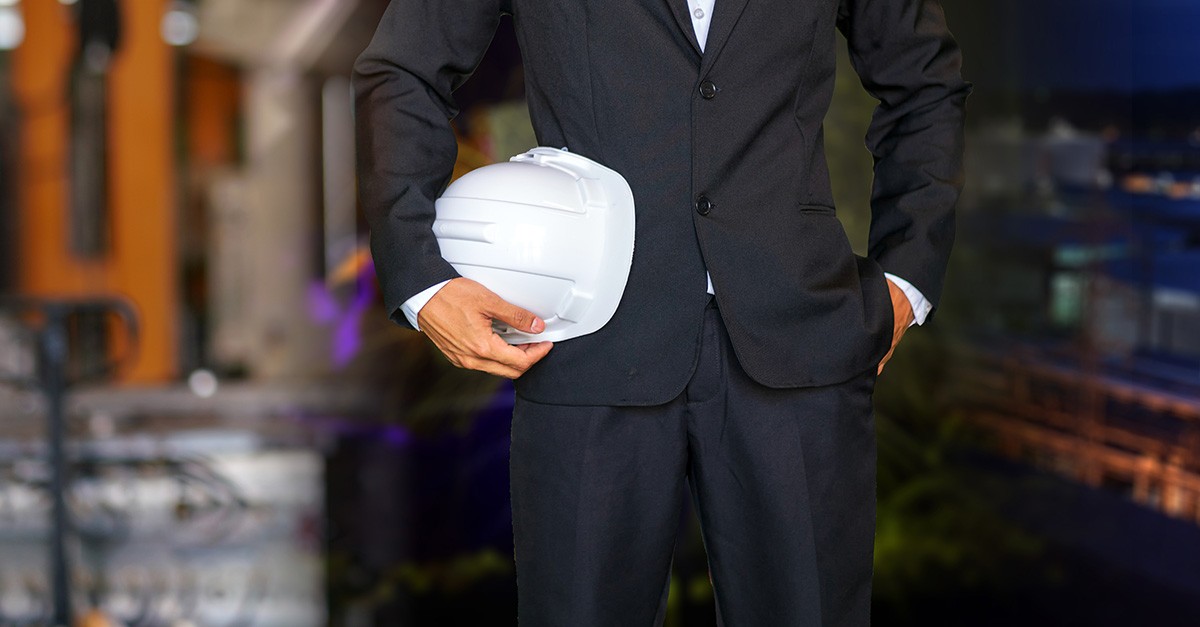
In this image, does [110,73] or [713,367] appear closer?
[713,367]

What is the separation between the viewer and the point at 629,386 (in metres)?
1.16

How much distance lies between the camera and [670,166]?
1.17 metres

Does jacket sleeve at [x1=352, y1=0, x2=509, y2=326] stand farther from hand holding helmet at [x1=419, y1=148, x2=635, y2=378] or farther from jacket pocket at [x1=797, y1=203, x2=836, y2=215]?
jacket pocket at [x1=797, y1=203, x2=836, y2=215]

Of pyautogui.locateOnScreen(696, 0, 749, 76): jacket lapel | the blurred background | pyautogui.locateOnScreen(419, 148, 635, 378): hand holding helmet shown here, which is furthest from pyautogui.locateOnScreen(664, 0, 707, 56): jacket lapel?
the blurred background

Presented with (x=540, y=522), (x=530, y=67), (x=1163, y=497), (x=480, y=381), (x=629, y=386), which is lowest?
(x=1163, y=497)

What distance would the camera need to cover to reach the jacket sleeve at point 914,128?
4.25 feet

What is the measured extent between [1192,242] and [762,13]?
1890 millimetres

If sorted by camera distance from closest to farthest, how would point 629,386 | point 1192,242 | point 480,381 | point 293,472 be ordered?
point 629,386 → point 1192,242 → point 480,381 → point 293,472

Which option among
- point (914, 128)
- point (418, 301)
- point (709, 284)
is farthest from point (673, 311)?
point (914, 128)

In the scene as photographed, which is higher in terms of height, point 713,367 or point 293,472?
point 713,367

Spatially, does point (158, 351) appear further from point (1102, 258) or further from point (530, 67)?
point (1102, 258)

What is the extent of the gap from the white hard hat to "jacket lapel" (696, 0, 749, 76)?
0.50 feet

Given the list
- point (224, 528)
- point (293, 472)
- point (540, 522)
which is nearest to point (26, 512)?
point (224, 528)

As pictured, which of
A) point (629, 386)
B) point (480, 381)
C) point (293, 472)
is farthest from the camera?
point (293, 472)
